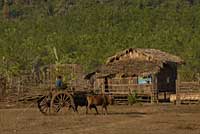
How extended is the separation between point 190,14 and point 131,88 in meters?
67.4

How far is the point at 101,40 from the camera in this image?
89.1 meters

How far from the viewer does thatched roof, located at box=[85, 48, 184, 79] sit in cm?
4592

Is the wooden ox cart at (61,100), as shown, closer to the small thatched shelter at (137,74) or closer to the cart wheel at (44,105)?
the cart wheel at (44,105)

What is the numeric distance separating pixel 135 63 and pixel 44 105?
20.0 m

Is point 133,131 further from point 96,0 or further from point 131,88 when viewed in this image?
point 96,0

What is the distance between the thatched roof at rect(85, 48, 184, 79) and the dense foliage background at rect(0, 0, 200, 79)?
486 inches

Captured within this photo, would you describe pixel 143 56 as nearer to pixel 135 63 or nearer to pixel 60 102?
pixel 135 63

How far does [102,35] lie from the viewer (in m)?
93.5

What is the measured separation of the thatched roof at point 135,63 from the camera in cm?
4592

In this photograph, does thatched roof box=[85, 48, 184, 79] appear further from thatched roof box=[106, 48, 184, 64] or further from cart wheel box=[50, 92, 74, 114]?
cart wheel box=[50, 92, 74, 114]

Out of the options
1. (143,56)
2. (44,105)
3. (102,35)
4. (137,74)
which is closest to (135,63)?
(143,56)

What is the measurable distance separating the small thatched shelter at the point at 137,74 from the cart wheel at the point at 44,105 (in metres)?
14.7

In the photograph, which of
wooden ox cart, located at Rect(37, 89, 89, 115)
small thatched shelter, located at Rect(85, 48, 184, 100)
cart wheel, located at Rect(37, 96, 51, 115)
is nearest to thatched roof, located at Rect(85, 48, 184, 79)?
small thatched shelter, located at Rect(85, 48, 184, 100)

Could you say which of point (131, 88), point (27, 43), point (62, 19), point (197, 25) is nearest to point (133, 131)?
point (131, 88)
